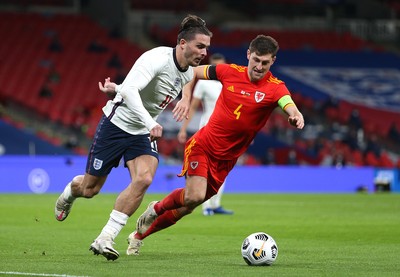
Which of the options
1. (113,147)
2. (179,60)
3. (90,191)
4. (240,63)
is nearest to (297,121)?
(179,60)

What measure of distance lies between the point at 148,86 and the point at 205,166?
3.29 ft

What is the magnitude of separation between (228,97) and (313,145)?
22778mm

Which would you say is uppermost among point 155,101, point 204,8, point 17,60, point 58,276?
point 204,8

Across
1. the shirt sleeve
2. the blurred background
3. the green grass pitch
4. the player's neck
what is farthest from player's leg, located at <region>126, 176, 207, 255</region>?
the blurred background

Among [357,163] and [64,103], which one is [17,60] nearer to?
[64,103]

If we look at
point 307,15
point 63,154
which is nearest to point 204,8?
point 307,15

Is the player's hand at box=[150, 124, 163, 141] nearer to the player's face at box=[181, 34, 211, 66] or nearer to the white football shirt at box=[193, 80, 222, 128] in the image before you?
the player's face at box=[181, 34, 211, 66]

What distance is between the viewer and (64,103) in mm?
32250

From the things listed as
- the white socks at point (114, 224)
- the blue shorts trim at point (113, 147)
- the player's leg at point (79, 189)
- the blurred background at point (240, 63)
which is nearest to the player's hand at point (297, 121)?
the blue shorts trim at point (113, 147)

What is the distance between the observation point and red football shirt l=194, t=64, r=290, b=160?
9.84m

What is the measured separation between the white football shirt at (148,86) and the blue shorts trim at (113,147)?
0.07m

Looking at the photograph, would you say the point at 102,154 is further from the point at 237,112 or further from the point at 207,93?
the point at 207,93

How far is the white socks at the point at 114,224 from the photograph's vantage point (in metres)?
9.20

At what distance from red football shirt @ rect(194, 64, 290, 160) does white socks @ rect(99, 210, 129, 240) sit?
1196 mm
